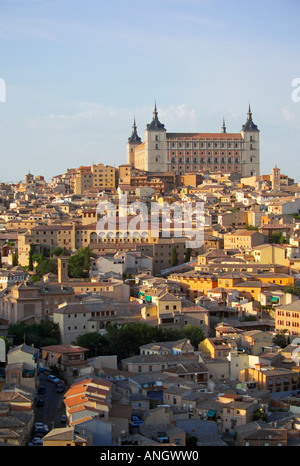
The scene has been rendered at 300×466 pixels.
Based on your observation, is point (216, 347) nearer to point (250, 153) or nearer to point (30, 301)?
point (30, 301)

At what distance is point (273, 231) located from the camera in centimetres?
3691

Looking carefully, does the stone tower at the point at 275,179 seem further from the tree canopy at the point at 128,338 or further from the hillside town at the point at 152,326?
the tree canopy at the point at 128,338

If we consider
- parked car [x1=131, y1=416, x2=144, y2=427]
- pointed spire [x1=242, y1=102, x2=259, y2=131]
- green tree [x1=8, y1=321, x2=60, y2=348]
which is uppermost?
pointed spire [x1=242, y1=102, x2=259, y2=131]

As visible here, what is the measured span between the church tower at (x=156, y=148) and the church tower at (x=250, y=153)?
5.25 meters

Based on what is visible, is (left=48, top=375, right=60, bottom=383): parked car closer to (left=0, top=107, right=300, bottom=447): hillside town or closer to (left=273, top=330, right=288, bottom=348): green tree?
(left=0, top=107, right=300, bottom=447): hillside town

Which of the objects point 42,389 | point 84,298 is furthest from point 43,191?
point 42,389

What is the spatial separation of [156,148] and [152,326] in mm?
35690

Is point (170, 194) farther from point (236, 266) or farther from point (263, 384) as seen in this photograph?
point (263, 384)

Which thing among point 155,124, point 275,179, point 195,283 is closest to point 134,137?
point 155,124

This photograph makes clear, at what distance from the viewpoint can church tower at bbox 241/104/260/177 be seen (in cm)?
6156

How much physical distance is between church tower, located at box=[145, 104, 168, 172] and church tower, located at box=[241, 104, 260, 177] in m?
5.25

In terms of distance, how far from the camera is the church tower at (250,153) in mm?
61562

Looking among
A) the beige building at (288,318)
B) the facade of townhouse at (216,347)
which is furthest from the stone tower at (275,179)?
the facade of townhouse at (216,347)

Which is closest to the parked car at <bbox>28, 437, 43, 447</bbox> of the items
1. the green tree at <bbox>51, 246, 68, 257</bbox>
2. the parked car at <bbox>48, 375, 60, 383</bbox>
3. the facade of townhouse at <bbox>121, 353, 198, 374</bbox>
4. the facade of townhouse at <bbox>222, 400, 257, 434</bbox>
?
the facade of townhouse at <bbox>222, 400, 257, 434</bbox>
